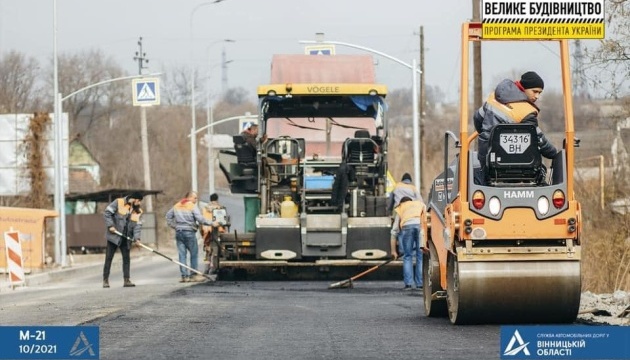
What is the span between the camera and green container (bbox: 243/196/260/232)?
24000 millimetres

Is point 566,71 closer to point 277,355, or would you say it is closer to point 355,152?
point 277,355

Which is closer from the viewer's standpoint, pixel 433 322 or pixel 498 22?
pixel 498 22

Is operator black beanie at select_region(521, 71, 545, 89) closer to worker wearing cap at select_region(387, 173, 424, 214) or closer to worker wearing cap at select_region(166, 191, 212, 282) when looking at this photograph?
worker wearing cap at select_region(387, 173, 424, 214)

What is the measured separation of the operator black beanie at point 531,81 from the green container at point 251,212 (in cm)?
1247

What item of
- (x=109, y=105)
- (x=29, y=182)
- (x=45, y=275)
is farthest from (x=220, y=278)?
(x=109, y=105)

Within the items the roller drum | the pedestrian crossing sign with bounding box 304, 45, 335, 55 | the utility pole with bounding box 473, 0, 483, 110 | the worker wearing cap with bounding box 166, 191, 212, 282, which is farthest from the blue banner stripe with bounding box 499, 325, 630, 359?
the pedestrian crossing sign with bounding box 304, 45, 335, 55

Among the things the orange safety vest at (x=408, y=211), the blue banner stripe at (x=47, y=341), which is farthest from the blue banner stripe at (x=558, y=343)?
the orange safety vest at (x=408, y=211)

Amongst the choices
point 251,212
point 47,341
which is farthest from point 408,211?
point 47,341

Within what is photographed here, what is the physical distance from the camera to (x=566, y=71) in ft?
39.3

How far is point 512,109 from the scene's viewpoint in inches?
Result: 462

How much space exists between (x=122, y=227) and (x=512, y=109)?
1301 cm

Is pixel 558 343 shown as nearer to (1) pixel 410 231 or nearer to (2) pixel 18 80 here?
(1) pixel 410 231

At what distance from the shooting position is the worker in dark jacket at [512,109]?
11.7m

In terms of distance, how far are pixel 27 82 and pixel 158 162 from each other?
1536 centimetres
